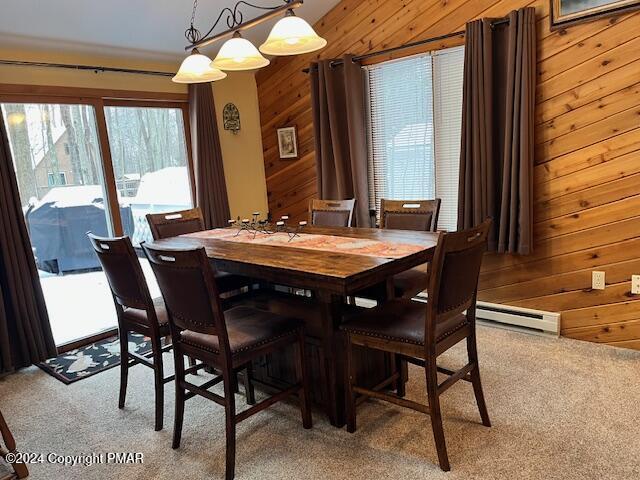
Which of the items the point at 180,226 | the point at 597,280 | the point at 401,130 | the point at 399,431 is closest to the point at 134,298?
the point at 180,226

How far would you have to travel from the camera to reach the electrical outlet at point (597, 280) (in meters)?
3.03

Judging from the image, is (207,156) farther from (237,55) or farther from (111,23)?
(237,55)

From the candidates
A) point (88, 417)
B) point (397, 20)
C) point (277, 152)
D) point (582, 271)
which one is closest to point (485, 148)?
point (582, 271)

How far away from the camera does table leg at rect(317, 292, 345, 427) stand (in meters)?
2.30

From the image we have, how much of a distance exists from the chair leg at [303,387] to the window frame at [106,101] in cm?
223

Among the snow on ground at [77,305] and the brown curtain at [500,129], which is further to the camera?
the snow on ground at [77,305]

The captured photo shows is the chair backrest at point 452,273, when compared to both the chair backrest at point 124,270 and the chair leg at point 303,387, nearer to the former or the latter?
the chair leg at point 303,387

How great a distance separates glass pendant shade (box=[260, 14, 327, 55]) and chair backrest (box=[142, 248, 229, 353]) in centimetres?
→ 107

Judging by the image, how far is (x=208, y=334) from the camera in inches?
80.7

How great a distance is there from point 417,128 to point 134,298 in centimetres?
251

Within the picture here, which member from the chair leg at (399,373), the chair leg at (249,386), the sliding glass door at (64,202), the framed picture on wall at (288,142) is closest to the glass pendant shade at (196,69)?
the sliding glass door at (64,202)

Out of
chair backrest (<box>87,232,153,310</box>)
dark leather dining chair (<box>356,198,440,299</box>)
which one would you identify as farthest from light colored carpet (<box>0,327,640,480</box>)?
chair backrest (<box>87,232,153,310</box>)

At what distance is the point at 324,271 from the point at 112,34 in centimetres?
265

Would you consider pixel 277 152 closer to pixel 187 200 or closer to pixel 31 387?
pixel 187 200
